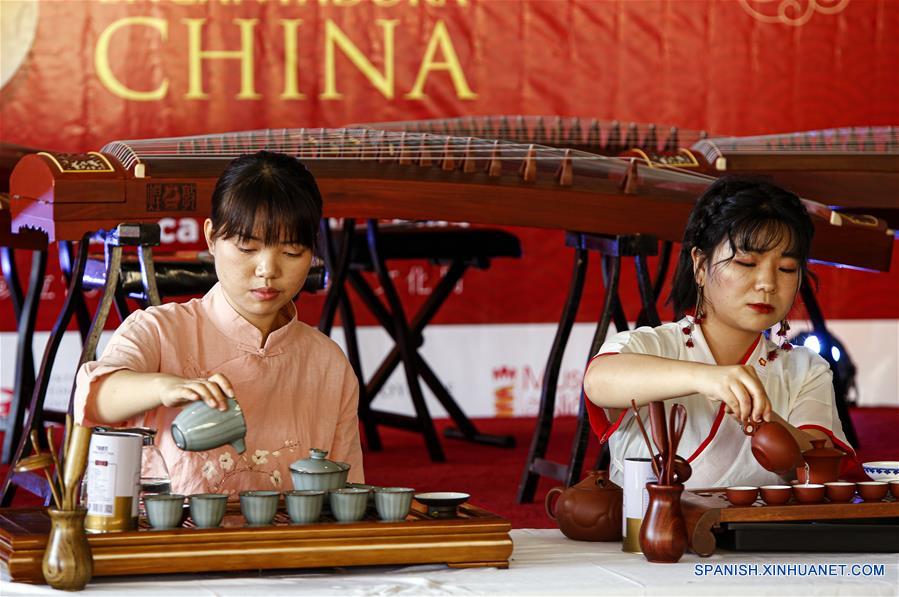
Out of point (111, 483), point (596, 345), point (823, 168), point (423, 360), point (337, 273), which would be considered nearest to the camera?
point (111, 483)

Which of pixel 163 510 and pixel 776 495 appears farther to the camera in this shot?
pixel 776 495

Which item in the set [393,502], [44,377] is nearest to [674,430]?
[393,502]

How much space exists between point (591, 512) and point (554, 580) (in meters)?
0.27

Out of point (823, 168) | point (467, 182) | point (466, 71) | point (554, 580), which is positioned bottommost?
point (554, 580)

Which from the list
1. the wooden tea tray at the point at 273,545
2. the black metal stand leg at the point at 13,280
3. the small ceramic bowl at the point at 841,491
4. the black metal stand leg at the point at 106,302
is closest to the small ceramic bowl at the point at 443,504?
the wooden tea tray at the point at 273,545

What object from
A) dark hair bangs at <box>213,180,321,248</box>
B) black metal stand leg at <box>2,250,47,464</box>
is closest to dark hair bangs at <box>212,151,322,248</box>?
dark hair bangs at <box>213,180,321,248</box>

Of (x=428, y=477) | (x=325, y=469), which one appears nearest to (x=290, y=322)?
(x=325, y=469)

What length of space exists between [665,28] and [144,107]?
6.20 ft

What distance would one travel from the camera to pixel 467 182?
3.05 metres

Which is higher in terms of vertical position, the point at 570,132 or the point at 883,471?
the point at 570,132

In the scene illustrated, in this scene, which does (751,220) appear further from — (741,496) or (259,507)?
(259,507)

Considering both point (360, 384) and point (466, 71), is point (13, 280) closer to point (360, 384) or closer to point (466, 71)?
point (360, 384)

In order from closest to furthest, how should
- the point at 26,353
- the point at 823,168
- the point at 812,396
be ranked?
the point at 812,396
the point at 823,168
the point at 26,353

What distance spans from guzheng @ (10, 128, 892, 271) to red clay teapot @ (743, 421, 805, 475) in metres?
1.46
